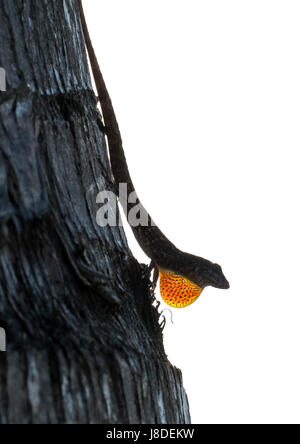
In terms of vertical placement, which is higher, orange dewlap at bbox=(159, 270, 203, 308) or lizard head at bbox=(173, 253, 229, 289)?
lizard head at bbox=(173, 253, 229, 289)

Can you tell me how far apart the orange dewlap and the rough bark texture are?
2.87ft

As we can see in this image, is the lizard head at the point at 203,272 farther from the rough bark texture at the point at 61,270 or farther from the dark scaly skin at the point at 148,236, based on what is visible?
the rough bark texture at the point at 61,270

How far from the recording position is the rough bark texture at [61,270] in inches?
52.0

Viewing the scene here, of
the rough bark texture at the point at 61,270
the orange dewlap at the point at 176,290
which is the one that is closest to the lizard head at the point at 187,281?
the orange dewlap at the point at 176,290

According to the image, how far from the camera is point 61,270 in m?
1.51

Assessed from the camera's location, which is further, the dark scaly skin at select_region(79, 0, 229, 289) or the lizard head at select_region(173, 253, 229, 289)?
the lizard head at select_region(173, 253, 229, 289)

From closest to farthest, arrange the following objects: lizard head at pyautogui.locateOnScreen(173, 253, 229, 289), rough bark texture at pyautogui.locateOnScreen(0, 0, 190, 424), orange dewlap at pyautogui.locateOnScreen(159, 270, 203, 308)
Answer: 1. rough bark texture at pyautogui.locateOnScreen(0, 0, 190, 424)
2. orange dewlap at pyautogui.locateOnScreen(159, 270, 203, 308)
3. lizard head at pyautogui.locateOnScreen(173, 253, 229, 289)

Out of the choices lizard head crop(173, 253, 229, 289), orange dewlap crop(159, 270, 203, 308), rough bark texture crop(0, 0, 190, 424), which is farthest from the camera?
lizard head crop(173, 253, 229, 289)

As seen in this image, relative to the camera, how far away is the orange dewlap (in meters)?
2.90

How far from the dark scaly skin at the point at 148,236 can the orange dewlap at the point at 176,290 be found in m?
0.03

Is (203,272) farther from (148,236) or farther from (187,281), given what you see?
(148,236)

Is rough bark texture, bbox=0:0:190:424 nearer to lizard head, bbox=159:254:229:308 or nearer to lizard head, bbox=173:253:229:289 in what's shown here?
lizard head, bbox=159:254:229:308

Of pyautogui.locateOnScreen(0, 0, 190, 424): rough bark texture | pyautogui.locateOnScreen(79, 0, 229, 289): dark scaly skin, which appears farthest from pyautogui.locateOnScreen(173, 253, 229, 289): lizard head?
pyautogui.locateOnScreen(0, 0, 190, 424): rough bark texture

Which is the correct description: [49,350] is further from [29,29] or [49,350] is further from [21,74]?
[29,29]
